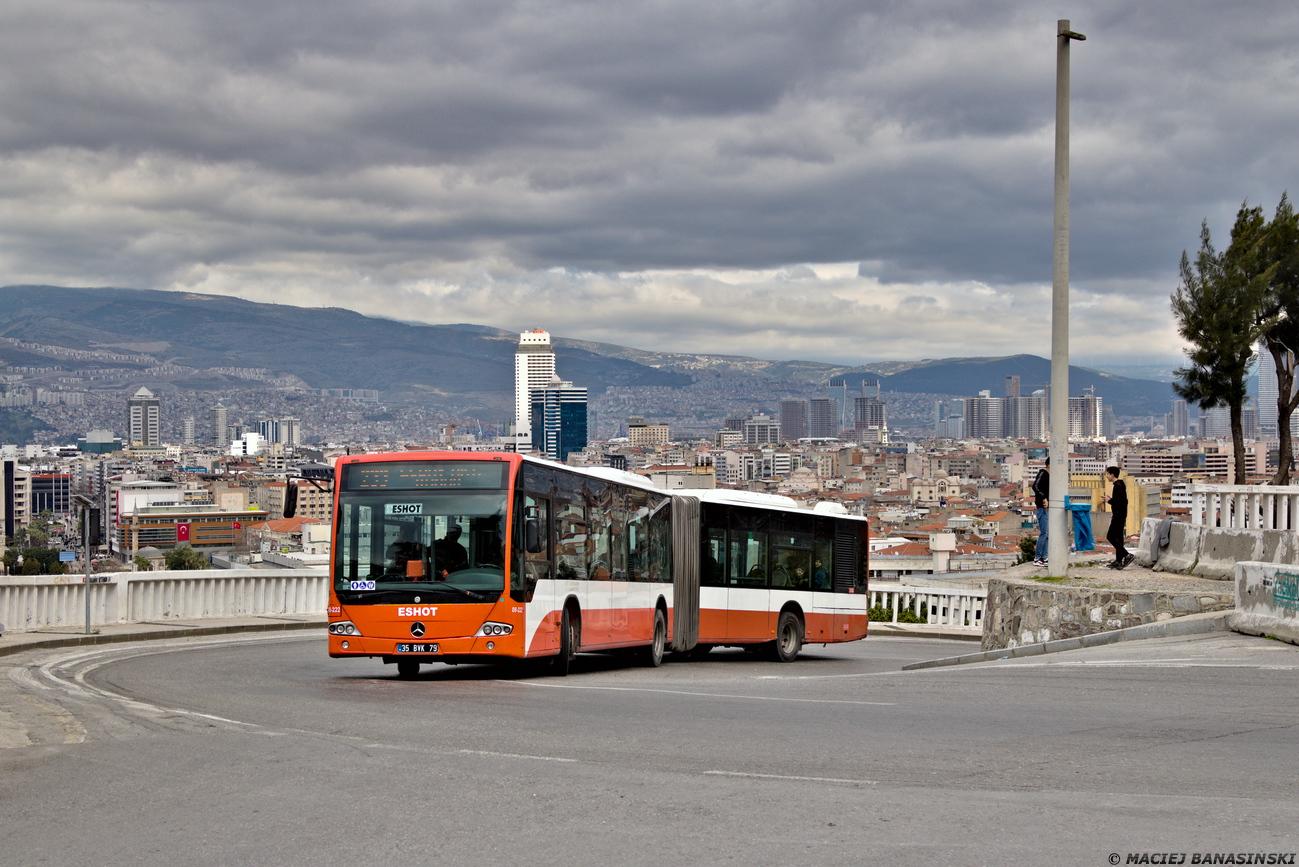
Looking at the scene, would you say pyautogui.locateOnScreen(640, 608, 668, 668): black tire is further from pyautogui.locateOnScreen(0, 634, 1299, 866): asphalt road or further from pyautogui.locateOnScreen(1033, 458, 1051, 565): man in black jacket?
pyautogui.locateOnScreen(1033, 458, 1051, 565): man in black jacket

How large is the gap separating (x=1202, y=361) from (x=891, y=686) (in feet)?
49.6

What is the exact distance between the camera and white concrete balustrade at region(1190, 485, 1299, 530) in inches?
704

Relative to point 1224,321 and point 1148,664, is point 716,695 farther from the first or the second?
point 1224,321

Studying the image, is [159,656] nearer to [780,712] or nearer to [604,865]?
[780,712]

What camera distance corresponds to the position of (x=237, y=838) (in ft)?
20.6

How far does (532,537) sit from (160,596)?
10916 millimetres

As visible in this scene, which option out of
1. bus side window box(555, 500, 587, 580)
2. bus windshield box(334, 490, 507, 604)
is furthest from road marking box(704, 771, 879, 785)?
bus side window box(555, 500, 587, 580)

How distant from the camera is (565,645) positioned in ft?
52.9

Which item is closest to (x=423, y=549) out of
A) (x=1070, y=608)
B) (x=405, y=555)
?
(x=405, y=555)

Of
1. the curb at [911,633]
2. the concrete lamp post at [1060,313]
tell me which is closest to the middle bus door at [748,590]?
the concrete lamp post at [1060,313]

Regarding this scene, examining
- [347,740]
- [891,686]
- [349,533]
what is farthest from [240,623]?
[347,740]

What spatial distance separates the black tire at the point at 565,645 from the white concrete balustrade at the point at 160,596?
899 centimetres

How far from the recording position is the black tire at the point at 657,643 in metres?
19.0

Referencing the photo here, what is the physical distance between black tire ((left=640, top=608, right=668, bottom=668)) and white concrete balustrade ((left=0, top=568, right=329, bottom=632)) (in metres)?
8.96
